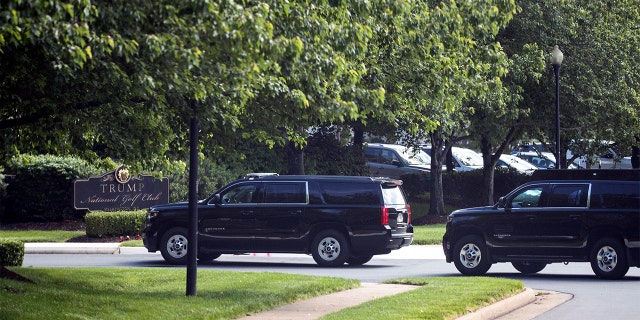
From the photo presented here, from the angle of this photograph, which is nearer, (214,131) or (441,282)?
(214,131)

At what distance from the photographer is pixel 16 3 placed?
920cm

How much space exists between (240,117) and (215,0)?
154 inches

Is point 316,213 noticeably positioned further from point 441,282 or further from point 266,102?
point 266,102

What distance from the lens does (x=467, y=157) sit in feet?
142

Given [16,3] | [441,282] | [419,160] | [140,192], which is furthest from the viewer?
[419,160]

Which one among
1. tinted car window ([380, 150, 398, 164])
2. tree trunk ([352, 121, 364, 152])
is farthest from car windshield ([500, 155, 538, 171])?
tree trunk ([352, 121, 364, 152])

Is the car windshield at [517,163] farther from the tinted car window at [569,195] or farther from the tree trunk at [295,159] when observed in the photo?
the tinted car window at [569,195]

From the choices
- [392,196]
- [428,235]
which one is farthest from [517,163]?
[392,196]

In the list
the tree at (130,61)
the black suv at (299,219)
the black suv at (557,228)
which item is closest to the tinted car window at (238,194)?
the black suv at (299,219)

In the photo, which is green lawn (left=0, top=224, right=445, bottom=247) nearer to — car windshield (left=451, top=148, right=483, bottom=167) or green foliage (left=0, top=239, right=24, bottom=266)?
green foliage (left=0, top=239, right=24, bottom=266)

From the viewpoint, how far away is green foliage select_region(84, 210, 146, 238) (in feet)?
88.7

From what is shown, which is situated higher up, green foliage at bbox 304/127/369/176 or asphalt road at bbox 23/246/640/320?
green foliage at bbox 304/127/369/176

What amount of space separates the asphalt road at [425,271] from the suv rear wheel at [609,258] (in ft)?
0.62

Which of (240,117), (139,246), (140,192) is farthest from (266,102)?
(140,192)
